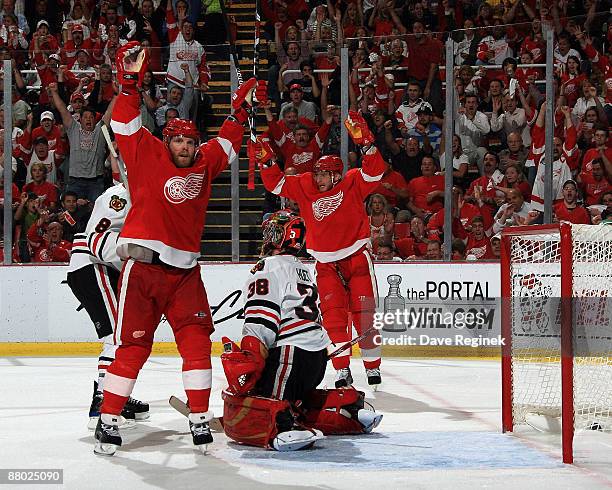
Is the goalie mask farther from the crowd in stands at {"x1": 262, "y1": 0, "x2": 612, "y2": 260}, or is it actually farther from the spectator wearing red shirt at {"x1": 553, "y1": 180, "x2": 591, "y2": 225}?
the spectator wearing red shirt at {"x1": 553, "y1": 180, "x2": 591, "y2": 225}

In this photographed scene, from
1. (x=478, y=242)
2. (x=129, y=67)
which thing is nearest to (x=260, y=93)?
(x=129, y=67)

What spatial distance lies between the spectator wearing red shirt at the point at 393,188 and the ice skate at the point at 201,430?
14.1ft

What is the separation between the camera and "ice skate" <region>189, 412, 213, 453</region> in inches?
175

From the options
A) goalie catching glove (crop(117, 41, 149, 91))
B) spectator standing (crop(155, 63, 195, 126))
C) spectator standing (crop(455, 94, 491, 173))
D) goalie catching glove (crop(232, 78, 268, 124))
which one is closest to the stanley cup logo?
spectator standing (crop(455, 94, 491, 173))

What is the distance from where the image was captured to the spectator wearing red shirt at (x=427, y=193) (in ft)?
27.8

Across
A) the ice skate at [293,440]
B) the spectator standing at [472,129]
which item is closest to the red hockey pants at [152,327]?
the ice skate at [293,440]

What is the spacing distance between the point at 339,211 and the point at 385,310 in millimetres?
2528

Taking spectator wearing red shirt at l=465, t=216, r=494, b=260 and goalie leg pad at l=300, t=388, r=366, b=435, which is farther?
spectator wearing red shirt at l=465, t=216, r=494, b=260

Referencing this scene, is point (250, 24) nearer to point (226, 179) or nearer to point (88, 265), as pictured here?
point (226, 179)

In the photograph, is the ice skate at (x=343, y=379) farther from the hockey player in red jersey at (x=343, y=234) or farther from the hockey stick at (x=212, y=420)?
the hockey stick at (x=212, y=420)

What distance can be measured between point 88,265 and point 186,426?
91 cm

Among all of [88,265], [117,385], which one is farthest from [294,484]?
[88,265]

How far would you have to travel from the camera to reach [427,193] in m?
8.48

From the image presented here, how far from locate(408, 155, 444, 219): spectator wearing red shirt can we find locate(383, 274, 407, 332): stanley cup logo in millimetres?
574
